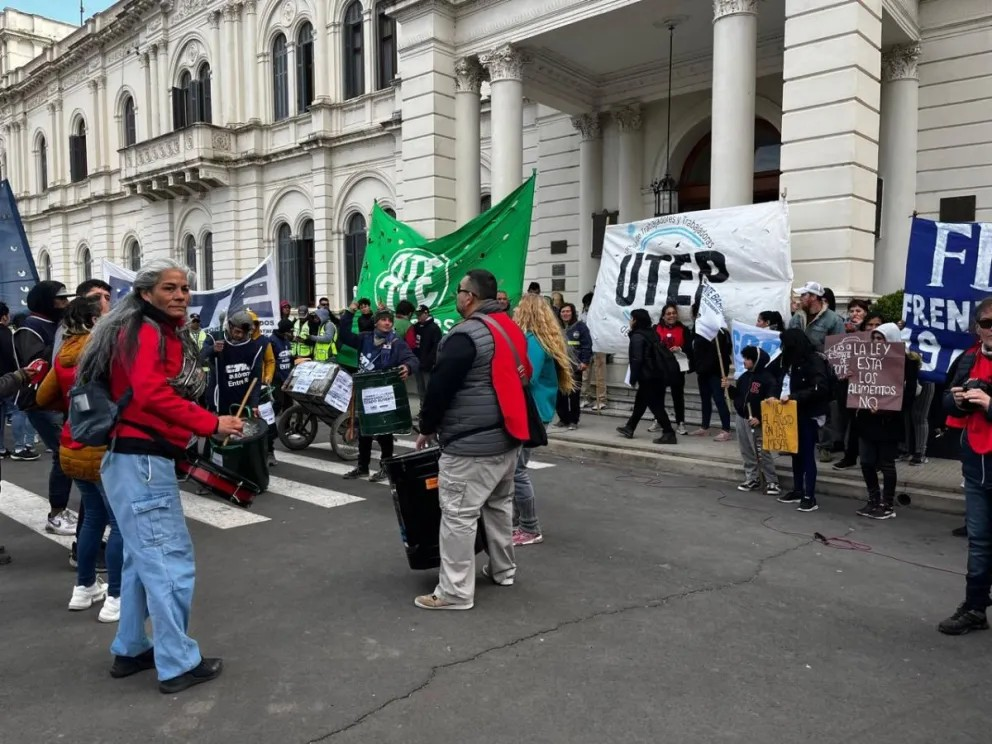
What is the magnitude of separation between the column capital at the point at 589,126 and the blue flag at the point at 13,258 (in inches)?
474

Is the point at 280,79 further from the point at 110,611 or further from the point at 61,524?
the point at 110,611

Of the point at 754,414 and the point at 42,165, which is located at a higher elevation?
the point at 42,165

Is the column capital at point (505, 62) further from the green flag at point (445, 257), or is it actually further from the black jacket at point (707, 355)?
the black jacket at point (707, 355)

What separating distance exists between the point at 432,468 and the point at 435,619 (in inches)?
37.1

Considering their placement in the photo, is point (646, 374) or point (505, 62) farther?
point (505, 62)

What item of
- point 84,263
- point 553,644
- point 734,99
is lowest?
point 553,644

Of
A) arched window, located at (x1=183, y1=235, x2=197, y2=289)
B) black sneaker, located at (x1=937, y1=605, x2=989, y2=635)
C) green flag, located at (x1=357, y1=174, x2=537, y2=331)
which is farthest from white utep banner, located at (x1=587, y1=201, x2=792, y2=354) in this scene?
arched window, located at (x1=183, y1=235, x2=197, y2=289)

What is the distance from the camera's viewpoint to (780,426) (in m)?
7.17

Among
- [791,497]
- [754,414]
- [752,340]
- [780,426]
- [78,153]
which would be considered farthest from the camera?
[78,153]

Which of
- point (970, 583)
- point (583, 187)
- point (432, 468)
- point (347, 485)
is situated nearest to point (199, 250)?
point (583, 187)

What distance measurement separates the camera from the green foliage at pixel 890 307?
10.2m

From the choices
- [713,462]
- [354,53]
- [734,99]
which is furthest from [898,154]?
[354,53]

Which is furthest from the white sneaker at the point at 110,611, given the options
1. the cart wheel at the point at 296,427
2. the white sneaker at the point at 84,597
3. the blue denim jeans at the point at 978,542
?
the cart wheel at the point at 296,427

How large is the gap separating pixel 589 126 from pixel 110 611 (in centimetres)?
1524
